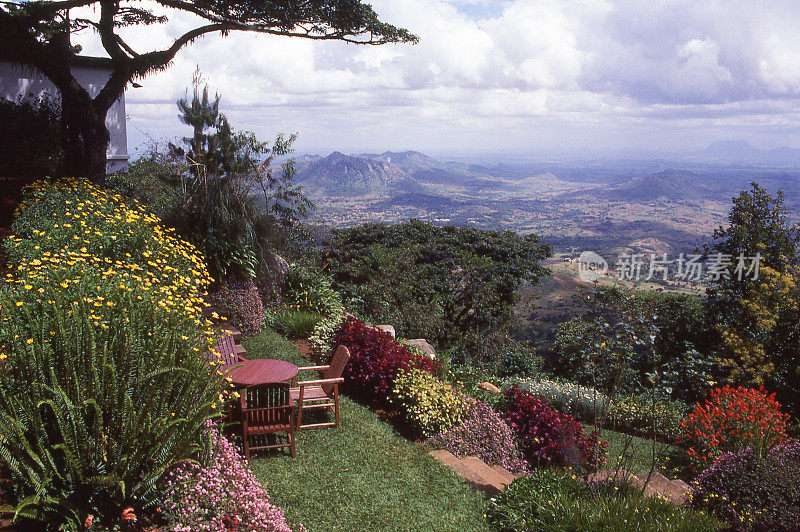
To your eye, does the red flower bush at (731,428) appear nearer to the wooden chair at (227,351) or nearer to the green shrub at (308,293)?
the wooden chair at (227,351)

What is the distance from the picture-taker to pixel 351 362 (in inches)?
292

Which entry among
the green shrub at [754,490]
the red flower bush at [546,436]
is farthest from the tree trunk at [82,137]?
the green shrub at [754,490]

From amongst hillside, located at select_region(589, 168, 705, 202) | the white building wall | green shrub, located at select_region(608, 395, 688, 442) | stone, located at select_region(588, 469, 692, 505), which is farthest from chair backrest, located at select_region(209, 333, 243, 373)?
hillside, located at select_region(589, 168, 705, 202)

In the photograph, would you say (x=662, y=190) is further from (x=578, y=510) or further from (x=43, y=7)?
(x=578, y=510)

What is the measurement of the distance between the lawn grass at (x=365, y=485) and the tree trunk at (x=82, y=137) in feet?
26.8

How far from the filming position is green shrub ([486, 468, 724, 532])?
4141 millimetres

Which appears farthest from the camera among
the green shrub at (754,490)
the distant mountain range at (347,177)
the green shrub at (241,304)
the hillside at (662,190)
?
the hillside at (662,190)

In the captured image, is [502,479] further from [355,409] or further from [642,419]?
[642,419]

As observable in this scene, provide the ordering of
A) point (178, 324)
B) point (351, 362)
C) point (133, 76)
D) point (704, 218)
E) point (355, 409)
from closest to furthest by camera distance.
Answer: point (178, 324) → point (355, 409) → point (351, 362) → point (133, 76) → point (704, 218)

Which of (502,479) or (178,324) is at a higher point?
(178,324)

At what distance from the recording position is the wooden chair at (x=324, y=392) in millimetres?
5711

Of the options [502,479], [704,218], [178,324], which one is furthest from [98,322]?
[704,218]

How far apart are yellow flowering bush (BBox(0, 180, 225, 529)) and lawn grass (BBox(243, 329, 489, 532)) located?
1138 millimetres

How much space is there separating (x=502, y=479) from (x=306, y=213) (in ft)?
37.7
